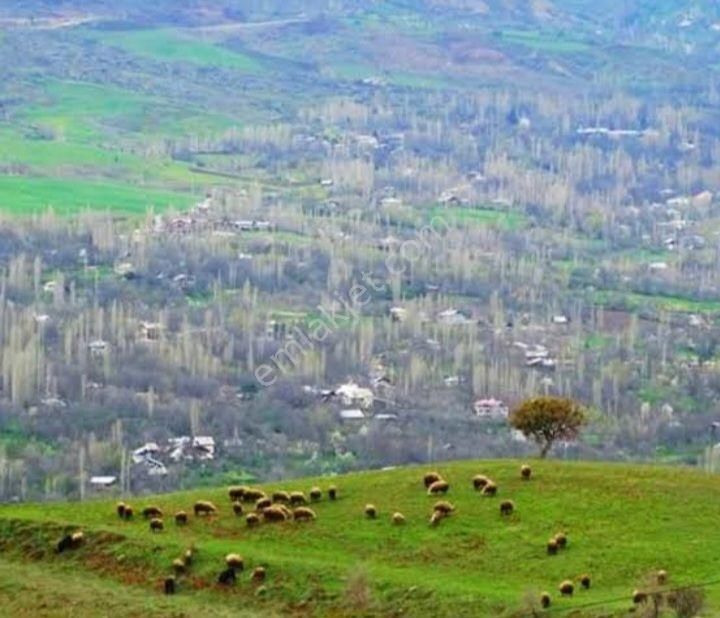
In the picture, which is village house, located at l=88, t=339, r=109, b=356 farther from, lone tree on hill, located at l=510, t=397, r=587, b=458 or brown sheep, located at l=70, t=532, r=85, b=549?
brown sheep, located at l=70, t=532, r=85, b=549

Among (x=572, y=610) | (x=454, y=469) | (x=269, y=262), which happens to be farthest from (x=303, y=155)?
(x=572, y=610)

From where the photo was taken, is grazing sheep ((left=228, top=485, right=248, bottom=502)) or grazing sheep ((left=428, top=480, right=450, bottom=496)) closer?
grazing sheep ((left=428, top=480, right=450, bottom=496))

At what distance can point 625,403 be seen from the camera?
92.1m

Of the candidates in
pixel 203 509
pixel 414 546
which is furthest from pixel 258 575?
pixel 203 509

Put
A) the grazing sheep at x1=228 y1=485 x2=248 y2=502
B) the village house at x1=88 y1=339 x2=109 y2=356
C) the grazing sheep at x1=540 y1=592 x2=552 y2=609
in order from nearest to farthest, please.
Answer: the grazing sheep at x1=540 y1=592 x2=552 y2=609, the grazing sheep at x1=228 y1=485 x2=248 y2=502, the village house at x1=88 y1=339 x2=109 y2=356

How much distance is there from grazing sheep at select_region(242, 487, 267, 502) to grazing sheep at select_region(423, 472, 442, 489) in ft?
10.6

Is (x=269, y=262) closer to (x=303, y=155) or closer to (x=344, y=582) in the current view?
(x=303, y=155)

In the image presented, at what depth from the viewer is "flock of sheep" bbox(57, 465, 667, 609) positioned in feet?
128

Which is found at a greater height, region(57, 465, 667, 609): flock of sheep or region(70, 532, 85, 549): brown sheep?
region(57, 465, 667, 609): flock of sheep

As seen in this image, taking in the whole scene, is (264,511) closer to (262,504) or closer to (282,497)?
(262,504)

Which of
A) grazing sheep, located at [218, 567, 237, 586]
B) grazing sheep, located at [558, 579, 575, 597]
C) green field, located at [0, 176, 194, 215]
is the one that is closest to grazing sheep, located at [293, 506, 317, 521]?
grazing sheep, located at [218, 567, 237, 586]

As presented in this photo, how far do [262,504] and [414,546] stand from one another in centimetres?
417

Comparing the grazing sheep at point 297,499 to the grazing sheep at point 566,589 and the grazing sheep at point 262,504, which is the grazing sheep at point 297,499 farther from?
the grazing sheep at point 566,589

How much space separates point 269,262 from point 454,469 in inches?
2913
